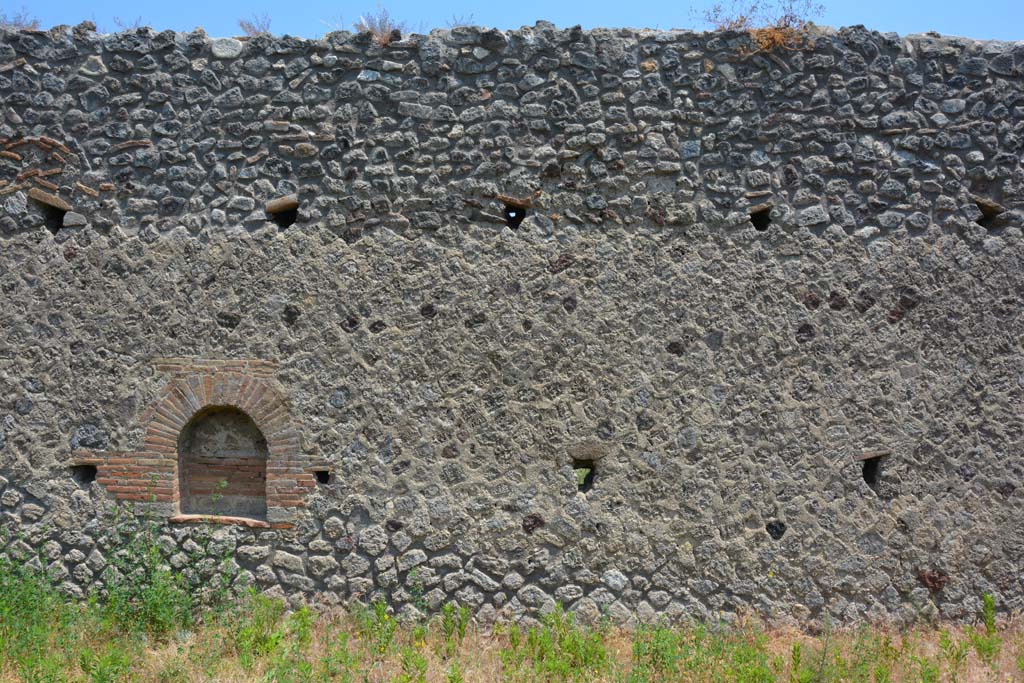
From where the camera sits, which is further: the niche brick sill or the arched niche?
the arched niche

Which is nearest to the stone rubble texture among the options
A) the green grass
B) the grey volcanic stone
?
the grey volcanic stone

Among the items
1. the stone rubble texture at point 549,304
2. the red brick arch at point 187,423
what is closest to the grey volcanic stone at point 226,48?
the stone rubble texture at point 549,304

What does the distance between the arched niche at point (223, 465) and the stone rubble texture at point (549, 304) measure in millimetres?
233

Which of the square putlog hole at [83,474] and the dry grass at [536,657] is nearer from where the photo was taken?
the dry grass at [536,657]

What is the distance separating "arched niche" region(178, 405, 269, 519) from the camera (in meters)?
5.99

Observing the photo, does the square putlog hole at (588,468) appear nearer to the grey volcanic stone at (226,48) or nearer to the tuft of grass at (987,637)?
the tuft of grass at (987,637)

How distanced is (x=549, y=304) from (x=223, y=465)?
2.43m

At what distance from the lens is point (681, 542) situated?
580cm

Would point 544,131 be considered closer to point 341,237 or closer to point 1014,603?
point 341,237

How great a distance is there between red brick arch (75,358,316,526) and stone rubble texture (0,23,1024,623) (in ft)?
0.32

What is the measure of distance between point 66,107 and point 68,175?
46 cm

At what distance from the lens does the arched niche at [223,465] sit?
599 centimetres

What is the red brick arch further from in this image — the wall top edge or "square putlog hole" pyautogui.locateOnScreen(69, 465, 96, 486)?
the wall top edge

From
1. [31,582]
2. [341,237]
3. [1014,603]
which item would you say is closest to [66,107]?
[341,237]
